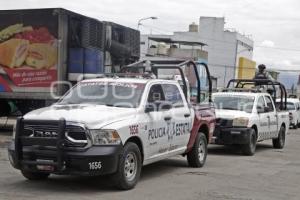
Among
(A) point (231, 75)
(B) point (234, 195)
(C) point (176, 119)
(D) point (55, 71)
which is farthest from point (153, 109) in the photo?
(A) point (231, 75)

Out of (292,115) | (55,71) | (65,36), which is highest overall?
(65,36)

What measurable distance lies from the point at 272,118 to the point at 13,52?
26.2 ft

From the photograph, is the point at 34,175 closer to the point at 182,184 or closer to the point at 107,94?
the point at 107,94

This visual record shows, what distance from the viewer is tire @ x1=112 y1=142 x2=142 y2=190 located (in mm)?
8480

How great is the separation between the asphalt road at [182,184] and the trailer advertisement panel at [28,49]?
408cm

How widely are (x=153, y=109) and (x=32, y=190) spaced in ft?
8.22

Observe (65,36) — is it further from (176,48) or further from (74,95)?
(176,48)

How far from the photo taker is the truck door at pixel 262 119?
15.3 meters

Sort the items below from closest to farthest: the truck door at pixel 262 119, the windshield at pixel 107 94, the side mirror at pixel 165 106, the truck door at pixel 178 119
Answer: the windshield at pixel 107 94
the side mirror at pixel 165 106
the truck door at pixel 178 119
the truck door at pixel 262 119

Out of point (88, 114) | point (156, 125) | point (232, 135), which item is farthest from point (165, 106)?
point (232, 135)

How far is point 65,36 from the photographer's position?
Result: 1655 centimetres

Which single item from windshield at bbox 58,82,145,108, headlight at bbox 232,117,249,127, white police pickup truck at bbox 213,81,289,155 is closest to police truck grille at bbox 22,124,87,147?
windshield at bbox 58,82,145,108

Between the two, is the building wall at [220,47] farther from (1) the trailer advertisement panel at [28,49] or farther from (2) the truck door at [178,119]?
(2) the truck door at [178,119]

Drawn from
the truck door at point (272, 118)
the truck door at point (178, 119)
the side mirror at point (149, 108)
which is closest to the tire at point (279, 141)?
the truck door at point (272, 118)
